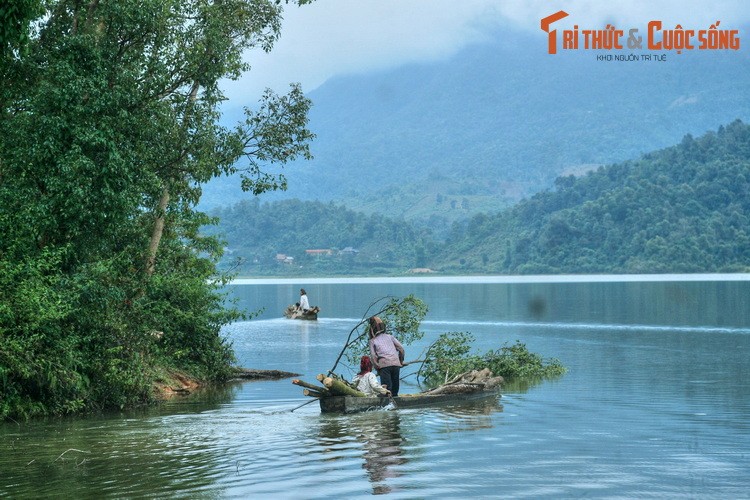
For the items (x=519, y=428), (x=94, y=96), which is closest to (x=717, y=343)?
(x=519, y=428)

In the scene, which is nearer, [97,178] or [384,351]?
[97,178]

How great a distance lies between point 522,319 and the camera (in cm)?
6319

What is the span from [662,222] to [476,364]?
448 feet

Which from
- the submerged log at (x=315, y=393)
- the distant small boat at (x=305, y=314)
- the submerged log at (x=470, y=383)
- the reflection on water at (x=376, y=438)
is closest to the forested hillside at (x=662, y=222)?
the distant small boat at (x=305, y=314)

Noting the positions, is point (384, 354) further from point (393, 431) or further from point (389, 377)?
point (393, 431)

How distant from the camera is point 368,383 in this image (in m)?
22.1

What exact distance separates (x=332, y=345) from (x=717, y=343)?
55.7 ft

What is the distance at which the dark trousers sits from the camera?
22.7 metres

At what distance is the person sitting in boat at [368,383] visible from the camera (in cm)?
2194

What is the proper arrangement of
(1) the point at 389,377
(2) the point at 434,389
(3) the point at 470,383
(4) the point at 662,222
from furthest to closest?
(4) the point at 662,222, (3) the point at 470,383, (2) the point at 434,389, (1) the point at 389,377

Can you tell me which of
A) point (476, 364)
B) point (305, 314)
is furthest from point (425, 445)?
point (305, 314)

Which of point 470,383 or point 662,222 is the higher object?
point 662,222

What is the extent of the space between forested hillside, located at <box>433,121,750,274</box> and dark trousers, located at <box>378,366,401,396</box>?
139410 millimetres

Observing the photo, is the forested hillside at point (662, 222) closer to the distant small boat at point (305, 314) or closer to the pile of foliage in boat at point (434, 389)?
the distant small boat at point (305, 314)
